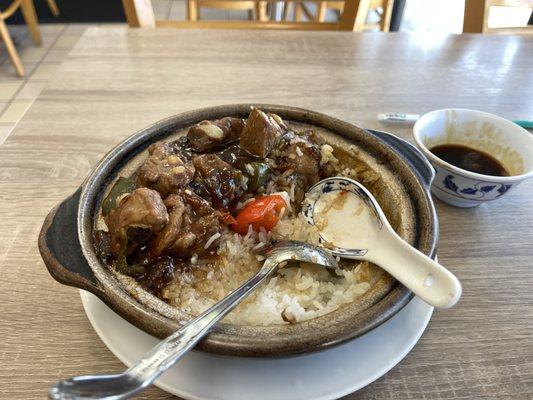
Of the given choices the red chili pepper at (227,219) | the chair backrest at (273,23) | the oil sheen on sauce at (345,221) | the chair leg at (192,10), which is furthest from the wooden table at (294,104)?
the chair leg at (192,10)

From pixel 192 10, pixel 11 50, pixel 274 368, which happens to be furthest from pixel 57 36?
pixel 274 368

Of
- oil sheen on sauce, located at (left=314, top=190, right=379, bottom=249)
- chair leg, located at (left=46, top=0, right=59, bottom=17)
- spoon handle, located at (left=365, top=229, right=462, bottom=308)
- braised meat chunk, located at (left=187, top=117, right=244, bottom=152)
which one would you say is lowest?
chair leg, located at (left=46, top=0, right=59, bottom=17)

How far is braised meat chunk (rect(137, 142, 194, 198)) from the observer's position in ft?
3.94

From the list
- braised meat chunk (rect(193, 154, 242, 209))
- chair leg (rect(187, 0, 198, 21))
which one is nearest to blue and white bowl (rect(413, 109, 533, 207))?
braised meat chunk (rect(193, 154, 242, 209))

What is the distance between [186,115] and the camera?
143 cm

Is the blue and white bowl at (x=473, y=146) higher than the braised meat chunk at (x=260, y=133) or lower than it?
lower

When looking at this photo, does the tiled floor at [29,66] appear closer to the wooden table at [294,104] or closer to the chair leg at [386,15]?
the wooden table at [294,104]

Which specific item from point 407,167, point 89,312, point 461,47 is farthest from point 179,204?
point 461,47

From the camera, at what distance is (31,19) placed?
16.3 ft

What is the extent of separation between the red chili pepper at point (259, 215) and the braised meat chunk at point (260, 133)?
17 centimetres

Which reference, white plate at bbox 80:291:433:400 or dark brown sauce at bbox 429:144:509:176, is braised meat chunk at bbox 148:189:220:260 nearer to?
white plate at bbox 80:291:433:400

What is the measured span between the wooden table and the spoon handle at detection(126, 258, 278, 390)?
238 millimetres

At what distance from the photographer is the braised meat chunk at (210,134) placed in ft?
4.37

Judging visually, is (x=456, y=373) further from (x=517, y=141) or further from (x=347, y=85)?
(x=347, y=85)
